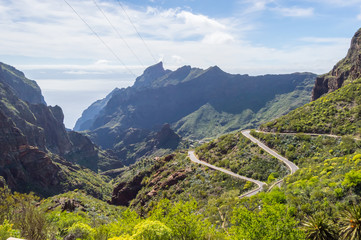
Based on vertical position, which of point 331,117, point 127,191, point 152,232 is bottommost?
point 127,191

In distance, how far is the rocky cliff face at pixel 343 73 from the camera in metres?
111

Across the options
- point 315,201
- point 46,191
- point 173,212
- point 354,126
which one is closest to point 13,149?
point 46,191

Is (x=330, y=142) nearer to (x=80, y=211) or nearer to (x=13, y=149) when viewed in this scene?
(x=80, y=211)

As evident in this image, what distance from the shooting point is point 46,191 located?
105812 mm

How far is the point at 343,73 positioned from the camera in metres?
119

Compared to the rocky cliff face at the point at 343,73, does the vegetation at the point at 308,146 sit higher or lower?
lower

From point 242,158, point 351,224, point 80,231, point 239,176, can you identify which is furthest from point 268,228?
point 242,158

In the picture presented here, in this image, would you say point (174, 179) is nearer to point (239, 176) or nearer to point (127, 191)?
point (239, 176)

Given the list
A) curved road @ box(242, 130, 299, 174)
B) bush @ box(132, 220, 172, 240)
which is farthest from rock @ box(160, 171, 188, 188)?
bush @ box(132, 220, 172, 240)

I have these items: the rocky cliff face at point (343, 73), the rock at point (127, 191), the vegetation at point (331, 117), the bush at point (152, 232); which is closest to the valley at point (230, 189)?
the bush at point (152, 232)

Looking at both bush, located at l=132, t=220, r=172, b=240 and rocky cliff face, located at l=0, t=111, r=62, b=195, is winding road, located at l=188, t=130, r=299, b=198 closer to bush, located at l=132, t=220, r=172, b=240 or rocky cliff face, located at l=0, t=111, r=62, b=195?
bush, located at l=132, t=220, r=172, b=240

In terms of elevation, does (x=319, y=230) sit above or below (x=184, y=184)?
above

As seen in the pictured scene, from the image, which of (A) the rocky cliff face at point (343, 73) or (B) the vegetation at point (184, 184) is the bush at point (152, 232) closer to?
(B) the vegetation at point (184, 184)

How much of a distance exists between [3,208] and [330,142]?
74.0 metres
